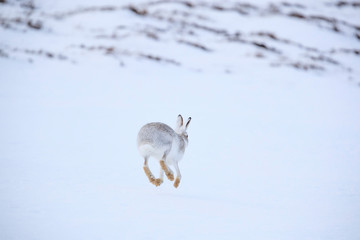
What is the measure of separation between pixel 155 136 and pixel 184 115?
8729mm

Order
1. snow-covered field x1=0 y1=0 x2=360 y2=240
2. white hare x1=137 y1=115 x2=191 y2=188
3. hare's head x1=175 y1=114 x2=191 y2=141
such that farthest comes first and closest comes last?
1. hare's head x1=175 y1=114 x2=191 y2=141
2. white hare x1=137 y1=115 x2=191 y2=188
3. snow-covered field x1=0 y1=0 x2=360 y2=240

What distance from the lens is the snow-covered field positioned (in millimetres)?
5152

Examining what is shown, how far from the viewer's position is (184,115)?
1488 centimetres

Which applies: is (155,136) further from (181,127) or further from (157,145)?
(181,127)

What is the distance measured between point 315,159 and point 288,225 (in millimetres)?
4959

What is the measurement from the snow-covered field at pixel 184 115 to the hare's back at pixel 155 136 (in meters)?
0.71

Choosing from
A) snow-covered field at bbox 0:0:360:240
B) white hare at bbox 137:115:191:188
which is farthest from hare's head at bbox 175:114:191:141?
snow-covered field at bbox 0:0:360:240

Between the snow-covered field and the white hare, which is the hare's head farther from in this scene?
the snow-covered field

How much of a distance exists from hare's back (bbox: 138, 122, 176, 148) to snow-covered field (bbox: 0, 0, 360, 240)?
713 millimetres

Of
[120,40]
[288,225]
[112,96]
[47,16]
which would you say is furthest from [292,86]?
[47,16]

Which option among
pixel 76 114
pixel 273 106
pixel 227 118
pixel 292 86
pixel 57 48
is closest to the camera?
pixel 76 114

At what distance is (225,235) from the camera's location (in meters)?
4.65

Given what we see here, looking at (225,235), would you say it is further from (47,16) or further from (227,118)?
(47,16)

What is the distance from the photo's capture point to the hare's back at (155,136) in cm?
615
